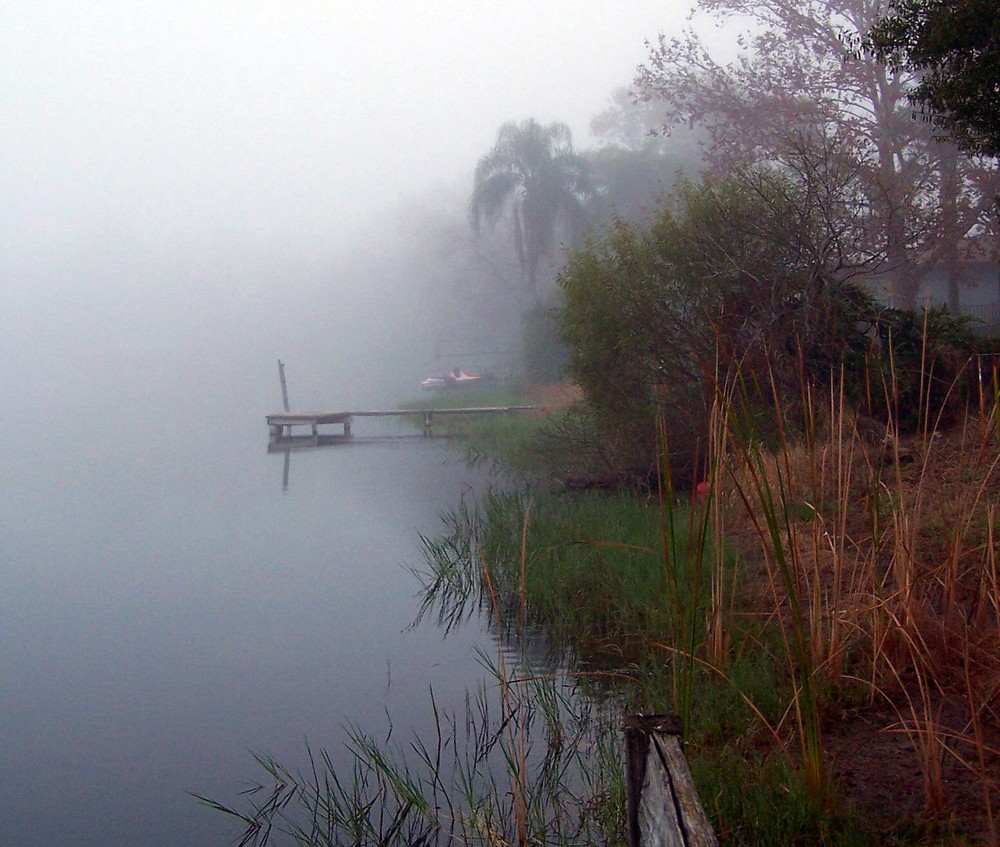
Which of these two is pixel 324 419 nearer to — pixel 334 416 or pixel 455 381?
pixel 334 416

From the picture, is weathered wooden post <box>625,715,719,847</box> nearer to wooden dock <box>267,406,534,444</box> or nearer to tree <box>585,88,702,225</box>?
wooden dock <box>267,406,534,444</box>

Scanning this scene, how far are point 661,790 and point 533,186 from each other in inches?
1292

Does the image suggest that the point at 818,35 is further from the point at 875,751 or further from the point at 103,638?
the point at 875,751

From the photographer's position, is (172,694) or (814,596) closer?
(814,596)

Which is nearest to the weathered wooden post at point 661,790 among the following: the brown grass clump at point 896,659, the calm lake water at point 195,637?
the brown grass clump at point 896,659

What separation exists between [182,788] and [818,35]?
19586 mm

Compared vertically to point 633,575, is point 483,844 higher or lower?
lower

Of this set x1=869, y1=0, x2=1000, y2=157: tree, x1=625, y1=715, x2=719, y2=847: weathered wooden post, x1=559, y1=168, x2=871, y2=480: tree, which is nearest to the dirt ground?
x1=625, y1=715, x2=719, y2=847: weathered wooden post

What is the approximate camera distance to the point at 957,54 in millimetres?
8023

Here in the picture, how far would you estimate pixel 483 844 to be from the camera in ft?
13.3

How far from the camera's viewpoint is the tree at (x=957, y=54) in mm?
7500

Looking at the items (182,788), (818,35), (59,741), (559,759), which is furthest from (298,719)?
(818,35)

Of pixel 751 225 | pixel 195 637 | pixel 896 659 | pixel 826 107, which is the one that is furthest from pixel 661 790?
pixel 826 107

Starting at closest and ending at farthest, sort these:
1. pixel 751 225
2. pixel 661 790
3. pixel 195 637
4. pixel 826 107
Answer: pixel 661 790 < pixel 195 637 < pixel 751 225 < pixel 826 107
